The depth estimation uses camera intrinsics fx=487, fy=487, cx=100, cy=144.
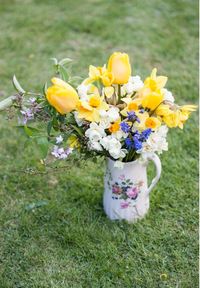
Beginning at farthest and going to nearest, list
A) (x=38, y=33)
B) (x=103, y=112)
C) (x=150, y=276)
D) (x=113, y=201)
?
(x=38, y=33) → (x=113, y=201) → (x=150, y=276) → (x=103, y=112)

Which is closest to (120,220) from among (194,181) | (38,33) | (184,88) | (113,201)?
(113,201)

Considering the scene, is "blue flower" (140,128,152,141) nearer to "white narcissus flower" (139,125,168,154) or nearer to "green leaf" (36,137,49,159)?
"white narcissus flower" (139,125,168,154)

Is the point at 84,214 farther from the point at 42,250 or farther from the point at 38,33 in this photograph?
the point at 38,33

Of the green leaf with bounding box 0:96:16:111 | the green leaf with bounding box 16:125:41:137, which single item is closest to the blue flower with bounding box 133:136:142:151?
the green leaf with bounding box 16:125:41:137

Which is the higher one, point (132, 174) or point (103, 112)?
point (103, 112)

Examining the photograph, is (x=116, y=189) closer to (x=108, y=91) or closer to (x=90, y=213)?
(x=90, y=213)

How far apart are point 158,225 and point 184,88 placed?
1118 mm

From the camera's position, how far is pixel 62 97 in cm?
154

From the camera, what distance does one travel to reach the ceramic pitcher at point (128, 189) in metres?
1.80

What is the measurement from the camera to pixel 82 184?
7.07 feet

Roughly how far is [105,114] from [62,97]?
→ 148 millimetres

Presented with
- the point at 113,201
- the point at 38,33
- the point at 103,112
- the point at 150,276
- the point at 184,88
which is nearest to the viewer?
the point at 103,112

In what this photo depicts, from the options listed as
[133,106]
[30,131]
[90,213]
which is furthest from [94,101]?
[90,213]

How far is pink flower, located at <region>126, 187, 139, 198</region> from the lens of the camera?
1.84 metres
